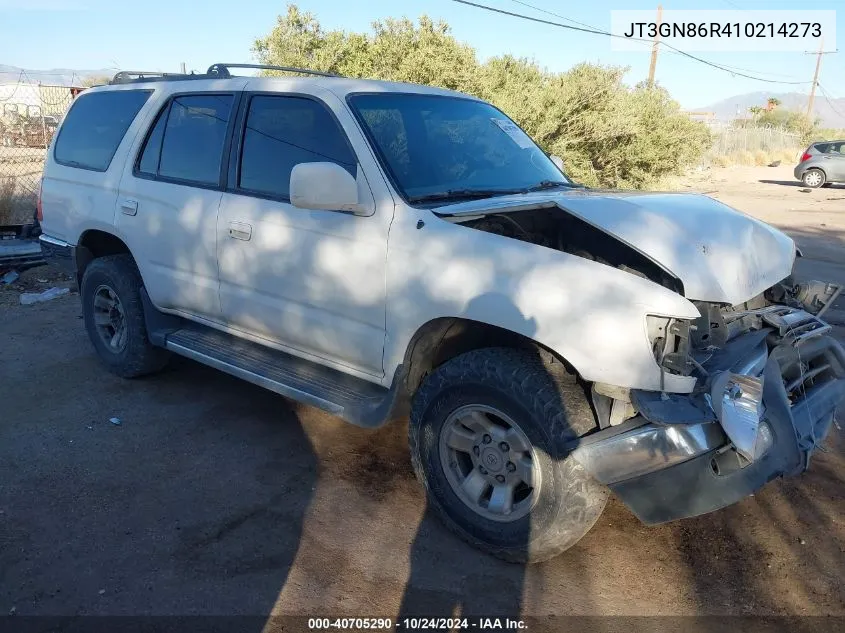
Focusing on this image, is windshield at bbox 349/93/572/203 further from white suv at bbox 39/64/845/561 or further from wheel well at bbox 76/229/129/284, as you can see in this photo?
wheel well at bbox 76/229/129/284

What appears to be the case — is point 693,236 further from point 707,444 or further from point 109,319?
point 109,319

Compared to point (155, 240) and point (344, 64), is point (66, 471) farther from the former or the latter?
point (344, 64)

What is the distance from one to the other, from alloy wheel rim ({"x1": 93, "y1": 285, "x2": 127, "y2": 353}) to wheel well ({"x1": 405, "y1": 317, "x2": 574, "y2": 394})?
2.76 metres

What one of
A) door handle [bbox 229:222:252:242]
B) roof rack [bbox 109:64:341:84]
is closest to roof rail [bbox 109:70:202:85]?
→ roof rack [bbox 109:64:341:84]

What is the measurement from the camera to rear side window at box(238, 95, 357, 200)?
12.7 ft

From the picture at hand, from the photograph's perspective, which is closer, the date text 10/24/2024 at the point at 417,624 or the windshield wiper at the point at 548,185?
the date text 10/24/2024 at the point at 417,624

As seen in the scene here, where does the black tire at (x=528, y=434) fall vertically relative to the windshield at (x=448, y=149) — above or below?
below

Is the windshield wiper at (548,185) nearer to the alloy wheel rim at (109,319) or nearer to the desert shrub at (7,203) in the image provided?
the alloy wheel rim at (109,319)

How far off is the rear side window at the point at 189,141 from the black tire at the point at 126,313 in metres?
0.76

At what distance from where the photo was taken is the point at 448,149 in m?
4.06

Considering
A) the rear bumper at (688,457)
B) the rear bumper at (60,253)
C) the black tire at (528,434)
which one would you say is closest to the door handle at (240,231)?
the black tire at (528,434)

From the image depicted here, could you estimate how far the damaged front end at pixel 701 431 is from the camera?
2.73m

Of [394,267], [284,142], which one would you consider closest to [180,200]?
[284,142]

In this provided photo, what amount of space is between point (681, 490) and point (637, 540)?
2.60 feet
